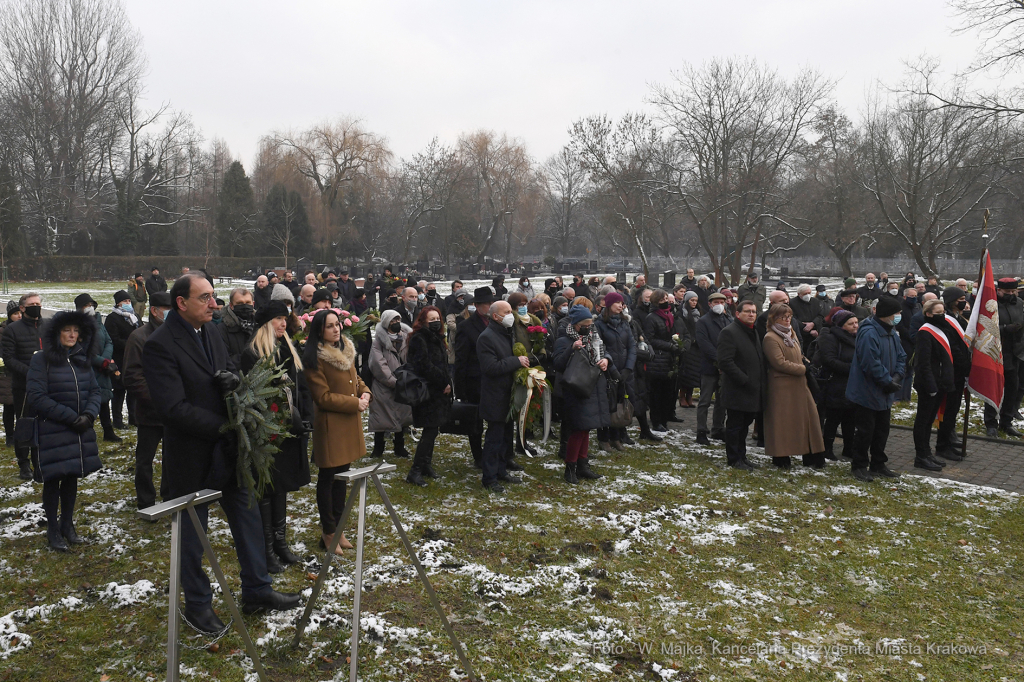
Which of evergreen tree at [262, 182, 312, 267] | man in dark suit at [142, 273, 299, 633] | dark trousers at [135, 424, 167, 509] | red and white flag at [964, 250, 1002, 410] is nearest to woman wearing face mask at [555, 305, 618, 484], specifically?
man in dark suit at [142, 273, 299, 633]

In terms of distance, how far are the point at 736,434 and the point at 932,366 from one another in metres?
2.41

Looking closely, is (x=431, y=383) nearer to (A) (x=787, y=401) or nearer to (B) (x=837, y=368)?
(A) (x=787, y=401)

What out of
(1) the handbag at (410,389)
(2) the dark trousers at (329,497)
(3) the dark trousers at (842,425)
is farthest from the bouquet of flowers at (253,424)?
(3) the dark trousers at (842,425)

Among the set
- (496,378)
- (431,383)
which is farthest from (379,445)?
(496,378)

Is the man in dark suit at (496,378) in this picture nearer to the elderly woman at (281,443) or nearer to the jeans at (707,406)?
the elderly woman at (281,443)

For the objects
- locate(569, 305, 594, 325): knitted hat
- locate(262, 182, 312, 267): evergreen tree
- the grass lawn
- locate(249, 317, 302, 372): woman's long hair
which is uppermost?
locate(262, 182, 312, 267): evergreen tree

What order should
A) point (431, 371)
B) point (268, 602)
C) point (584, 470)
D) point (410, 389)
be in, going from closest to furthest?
point (268, 602) < point (410, 389) < point (431, 371) < point (584, 470)

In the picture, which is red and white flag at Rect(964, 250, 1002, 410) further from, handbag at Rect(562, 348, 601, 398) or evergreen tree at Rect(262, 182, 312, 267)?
evergreen tree at Rect(262, 182, 312, 267)

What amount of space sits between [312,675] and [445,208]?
48871 mm

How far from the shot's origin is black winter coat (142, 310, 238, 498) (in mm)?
3824

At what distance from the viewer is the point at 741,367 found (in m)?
8.17

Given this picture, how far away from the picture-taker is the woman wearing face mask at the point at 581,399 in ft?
23.8

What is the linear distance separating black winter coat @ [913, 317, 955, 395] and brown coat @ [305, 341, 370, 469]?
6449 millimetres

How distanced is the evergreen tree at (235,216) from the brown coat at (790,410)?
50.9 m
